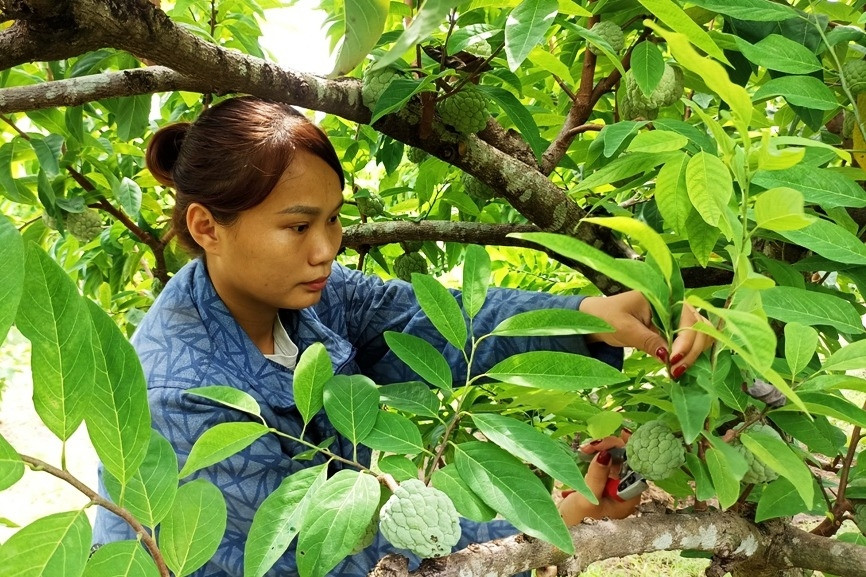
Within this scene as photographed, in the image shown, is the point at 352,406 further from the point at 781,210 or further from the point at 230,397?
the point at 781,210

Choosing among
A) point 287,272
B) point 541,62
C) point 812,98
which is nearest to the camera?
point 812,98

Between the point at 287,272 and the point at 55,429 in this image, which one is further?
the point at 287,272

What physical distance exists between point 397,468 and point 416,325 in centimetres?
78

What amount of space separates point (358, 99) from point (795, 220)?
0.85 meters

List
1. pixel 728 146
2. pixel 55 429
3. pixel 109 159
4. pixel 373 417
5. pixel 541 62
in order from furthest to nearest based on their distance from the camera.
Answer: pixel 109 159 < pixel 541 62 < pixel 373 417 < pixel 728 146 < pixel 55 429

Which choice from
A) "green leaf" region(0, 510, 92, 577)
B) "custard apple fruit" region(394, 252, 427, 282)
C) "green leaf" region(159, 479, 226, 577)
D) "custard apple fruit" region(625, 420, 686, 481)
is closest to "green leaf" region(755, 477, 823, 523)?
"custard apple fruit" region(625, 420, 686, 481)

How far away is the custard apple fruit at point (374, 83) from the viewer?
Answer: 1.11m

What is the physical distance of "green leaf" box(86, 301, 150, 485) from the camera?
543mm

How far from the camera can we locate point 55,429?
1.65 feet

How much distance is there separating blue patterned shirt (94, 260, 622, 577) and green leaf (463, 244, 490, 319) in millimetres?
457

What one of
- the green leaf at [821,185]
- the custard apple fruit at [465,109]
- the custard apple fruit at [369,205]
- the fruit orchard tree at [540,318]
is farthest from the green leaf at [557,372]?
the custard apple fruit at [369,205]

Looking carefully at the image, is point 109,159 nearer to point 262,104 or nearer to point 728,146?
point 262,104

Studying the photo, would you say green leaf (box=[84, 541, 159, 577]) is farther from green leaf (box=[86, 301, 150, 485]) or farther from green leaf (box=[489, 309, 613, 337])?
green leaf (box=[489, 309, 613, 337])

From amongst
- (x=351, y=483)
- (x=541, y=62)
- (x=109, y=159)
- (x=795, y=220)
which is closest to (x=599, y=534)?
(x=351, y=483)
